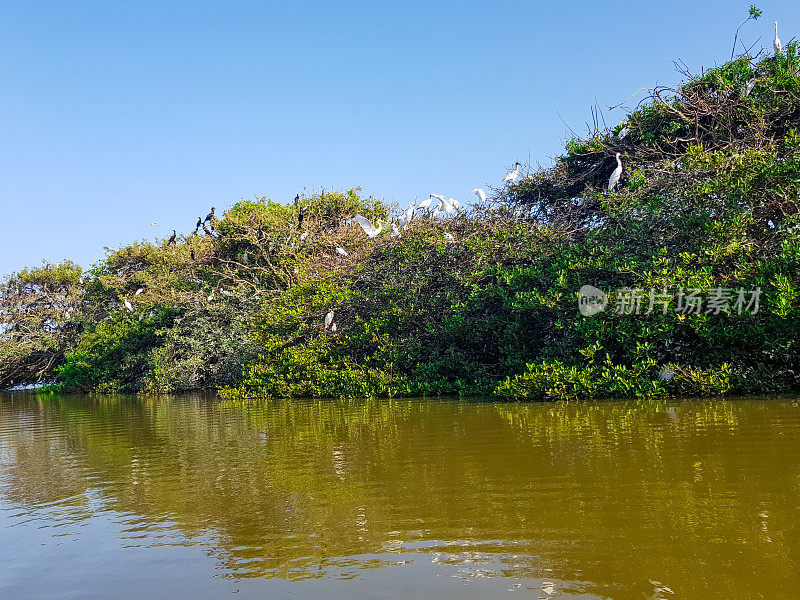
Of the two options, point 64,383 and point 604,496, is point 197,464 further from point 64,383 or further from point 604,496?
point 64,383

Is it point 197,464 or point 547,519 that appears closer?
point 547,519

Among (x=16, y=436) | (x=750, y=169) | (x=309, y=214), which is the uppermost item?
(x=309, y=214)

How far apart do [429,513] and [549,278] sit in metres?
7.32

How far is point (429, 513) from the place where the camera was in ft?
13.2

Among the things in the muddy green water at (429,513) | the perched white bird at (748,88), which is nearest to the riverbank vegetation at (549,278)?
the perched white bird at (748,88)

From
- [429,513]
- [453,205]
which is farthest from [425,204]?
[429,513]

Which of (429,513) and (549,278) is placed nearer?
(429,513)

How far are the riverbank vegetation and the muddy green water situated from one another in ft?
6.45

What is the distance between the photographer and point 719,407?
798 centimetres

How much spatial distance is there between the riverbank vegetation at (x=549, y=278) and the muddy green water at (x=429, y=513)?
1.97 meters

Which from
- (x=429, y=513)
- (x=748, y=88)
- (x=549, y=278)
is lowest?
(x=429, y=513)

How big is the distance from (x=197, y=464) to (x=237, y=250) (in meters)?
12.7

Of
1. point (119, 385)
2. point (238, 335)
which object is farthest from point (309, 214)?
point (119, 385)

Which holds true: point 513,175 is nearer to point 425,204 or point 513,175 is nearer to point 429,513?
point 425,204
